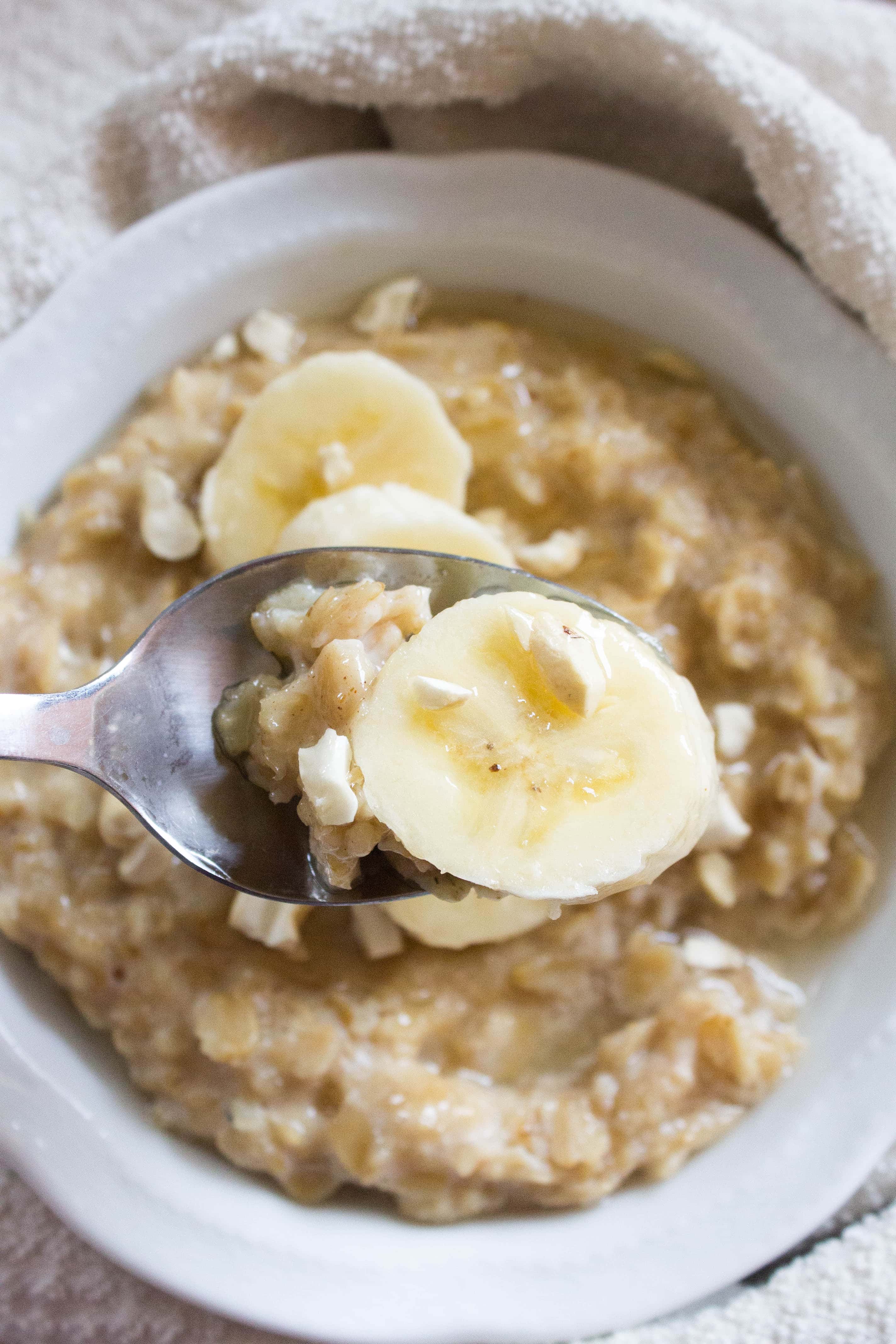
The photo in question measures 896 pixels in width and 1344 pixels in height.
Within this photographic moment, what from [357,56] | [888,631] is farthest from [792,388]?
[357,56]

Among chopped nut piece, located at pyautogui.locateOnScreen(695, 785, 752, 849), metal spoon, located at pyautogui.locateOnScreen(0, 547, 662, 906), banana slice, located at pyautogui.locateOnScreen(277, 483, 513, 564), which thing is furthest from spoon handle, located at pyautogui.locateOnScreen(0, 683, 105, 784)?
chopped nut piece, located at pyautogui.locateOnScreen(695, 785, 752, 849)

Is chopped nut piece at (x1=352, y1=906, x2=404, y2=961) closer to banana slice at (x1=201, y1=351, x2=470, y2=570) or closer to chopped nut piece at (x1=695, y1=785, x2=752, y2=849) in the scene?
chopped nut piece at (x1=695, y1=785, x2=752, y2=849)

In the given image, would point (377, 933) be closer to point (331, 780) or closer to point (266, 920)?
point (266, 920)

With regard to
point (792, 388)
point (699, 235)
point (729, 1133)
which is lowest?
point (729, 1133)

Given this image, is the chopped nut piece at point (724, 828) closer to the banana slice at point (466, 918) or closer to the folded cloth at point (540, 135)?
the banana slice at point (466, 918)

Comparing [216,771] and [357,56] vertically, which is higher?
[357,56]

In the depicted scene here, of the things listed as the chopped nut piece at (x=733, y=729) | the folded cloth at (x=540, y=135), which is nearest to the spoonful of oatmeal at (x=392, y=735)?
the chopped nut piece at (x=733, y=729)

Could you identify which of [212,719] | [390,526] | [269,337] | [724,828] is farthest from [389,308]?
[724,828]

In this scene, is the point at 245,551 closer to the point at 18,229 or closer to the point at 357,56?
the point at 18,229
